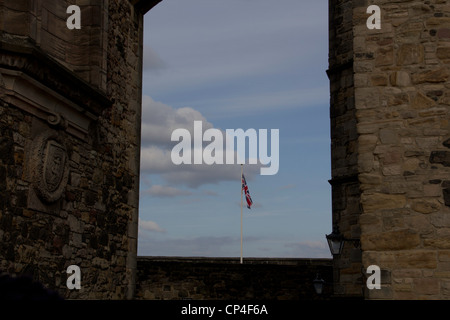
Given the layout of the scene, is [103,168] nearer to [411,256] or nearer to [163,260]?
[411,256]

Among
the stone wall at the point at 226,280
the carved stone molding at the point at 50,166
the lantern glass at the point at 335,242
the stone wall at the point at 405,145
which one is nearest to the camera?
the stone wall at the point at 405,145

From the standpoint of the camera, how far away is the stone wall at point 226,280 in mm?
14516

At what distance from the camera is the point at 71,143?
8625mm

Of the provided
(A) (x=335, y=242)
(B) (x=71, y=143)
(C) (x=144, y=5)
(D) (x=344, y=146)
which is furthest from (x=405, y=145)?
(D) (x=344, y=146)

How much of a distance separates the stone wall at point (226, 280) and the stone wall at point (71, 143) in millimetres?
3904

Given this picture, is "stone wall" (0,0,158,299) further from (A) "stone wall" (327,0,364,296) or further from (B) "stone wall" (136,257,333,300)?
(A) "stone wall" (327,0,364,296)

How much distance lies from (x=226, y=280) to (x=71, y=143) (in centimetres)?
692

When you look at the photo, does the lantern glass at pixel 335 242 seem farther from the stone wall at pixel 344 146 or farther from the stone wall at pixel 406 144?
the stone wall at pixel 406 144

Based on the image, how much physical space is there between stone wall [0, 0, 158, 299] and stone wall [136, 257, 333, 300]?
154 inches

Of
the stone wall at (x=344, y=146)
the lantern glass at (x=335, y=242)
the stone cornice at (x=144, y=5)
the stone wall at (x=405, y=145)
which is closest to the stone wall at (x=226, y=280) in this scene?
the stone wall at (x=344, y=146)

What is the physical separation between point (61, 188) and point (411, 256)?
4.10 metres
